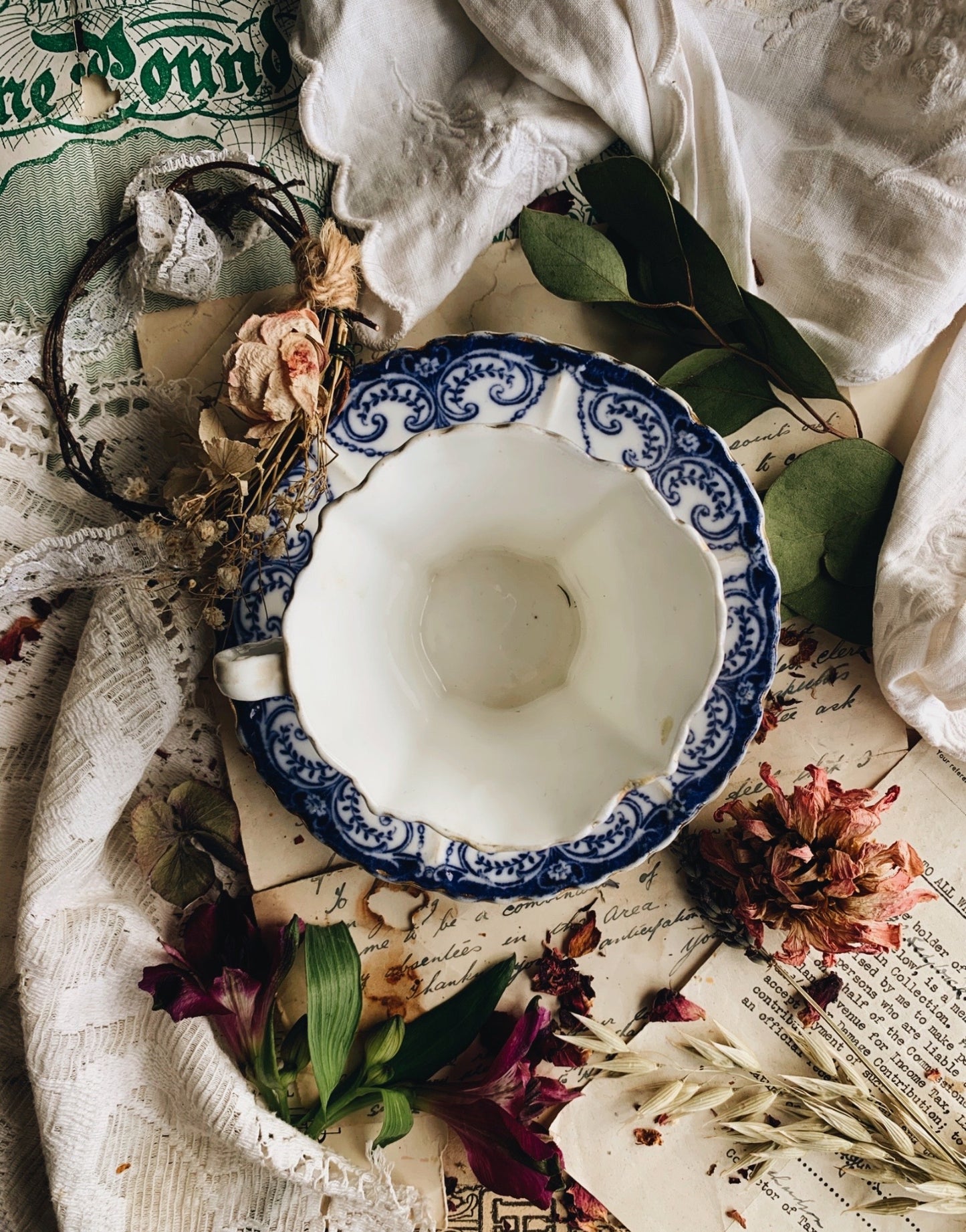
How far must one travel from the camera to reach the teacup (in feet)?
2.41

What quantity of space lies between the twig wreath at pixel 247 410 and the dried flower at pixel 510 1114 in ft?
1.69

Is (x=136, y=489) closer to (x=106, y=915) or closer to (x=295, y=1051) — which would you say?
(x=106, y=915)

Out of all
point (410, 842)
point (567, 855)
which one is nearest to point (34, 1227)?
point (410, 842)

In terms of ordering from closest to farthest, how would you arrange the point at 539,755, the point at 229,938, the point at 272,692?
the point at 272,692, the point at 539,755, the point at 229,938

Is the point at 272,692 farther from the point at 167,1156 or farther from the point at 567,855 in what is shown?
the point at 167,1156

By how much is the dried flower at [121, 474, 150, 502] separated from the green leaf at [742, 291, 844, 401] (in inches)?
22.6

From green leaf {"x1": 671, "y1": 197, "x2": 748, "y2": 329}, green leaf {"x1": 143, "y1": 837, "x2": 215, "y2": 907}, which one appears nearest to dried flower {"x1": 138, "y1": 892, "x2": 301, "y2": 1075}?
green leaf {"x1": 143, "y1": 837, "x2": 215, "y2": 907}

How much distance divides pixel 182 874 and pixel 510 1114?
403 mm

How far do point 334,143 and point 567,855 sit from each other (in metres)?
0.71

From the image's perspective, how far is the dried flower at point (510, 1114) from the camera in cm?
89

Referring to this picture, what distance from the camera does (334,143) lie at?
0.88 m

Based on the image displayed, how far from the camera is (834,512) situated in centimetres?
93

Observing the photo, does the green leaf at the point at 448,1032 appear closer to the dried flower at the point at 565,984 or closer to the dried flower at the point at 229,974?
the dried flower at the point at 565,984

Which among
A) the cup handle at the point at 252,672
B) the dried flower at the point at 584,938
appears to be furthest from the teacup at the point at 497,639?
the dried flower at the point at 584,938
